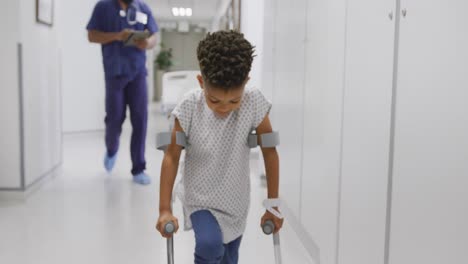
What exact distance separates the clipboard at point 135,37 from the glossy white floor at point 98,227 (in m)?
0.99

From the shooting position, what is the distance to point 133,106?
366 cm

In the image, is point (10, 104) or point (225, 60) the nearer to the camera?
point (225, 60)

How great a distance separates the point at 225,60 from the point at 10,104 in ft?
7.62

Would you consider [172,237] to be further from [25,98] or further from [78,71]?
[78,71]

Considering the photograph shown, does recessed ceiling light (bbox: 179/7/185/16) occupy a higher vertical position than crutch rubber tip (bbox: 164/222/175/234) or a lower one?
higher

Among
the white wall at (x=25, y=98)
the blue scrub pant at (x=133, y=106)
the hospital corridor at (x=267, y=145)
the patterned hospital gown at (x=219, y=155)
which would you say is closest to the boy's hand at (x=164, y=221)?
the hospital corridor at (x=267, y=145)

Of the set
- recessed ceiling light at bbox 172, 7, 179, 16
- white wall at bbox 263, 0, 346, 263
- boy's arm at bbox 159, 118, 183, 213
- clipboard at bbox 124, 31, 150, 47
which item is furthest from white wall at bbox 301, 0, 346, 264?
recessed ceiling light at bbox 172, 7, 179, 16

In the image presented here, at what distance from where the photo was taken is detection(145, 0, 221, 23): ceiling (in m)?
10.7

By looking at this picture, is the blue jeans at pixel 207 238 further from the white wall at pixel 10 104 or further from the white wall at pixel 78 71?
the white wall at pixel 78 71

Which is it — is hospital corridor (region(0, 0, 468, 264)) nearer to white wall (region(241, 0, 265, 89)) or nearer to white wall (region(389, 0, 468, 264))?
white wall (region(389, 0, 468, 264))

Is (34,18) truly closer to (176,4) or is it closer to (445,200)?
(445,200)

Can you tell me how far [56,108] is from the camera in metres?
3.90

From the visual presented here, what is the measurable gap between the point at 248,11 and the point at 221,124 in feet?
13.5

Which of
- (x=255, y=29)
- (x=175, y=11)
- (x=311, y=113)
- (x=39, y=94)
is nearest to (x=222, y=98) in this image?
(x=311, y=113)
